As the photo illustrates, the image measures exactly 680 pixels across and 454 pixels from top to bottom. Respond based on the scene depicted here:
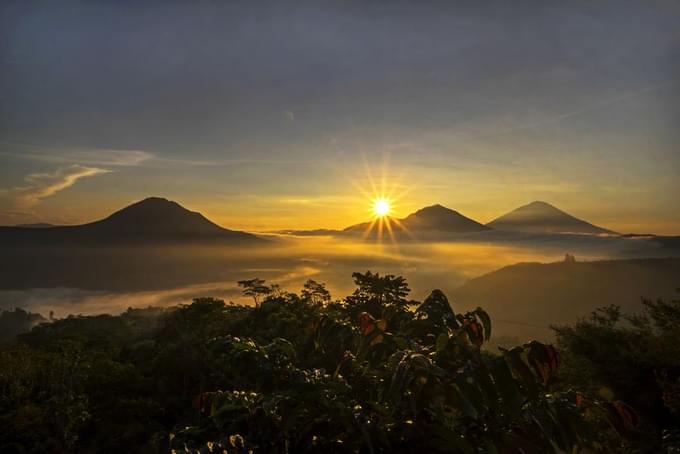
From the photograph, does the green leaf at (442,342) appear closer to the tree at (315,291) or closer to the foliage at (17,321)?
the tree at (315,291)

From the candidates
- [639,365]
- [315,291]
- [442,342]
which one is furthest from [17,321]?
[442,342]

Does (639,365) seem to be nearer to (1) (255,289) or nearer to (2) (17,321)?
(1) (255,289)

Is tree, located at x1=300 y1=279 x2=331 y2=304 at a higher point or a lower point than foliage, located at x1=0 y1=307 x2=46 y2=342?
higher

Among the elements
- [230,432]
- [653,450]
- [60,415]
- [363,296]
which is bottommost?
[653,450]

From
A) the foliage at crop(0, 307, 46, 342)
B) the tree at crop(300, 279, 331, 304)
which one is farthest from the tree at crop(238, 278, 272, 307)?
the foliage at crop(0, 307, 46, 342)

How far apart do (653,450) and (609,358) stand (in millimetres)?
7531

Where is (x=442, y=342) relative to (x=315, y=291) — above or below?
above

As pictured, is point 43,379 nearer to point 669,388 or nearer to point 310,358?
point 310,358

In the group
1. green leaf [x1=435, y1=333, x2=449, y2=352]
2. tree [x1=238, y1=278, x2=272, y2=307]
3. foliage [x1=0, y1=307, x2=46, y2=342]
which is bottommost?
foliage [x1=0, y1=307, x2=46, y2=342]

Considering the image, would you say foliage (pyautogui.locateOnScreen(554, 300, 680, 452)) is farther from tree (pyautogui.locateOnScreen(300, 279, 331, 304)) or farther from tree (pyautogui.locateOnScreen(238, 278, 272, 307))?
tree (pyautogui.locateOnScreen(238, 278, 272, 307))

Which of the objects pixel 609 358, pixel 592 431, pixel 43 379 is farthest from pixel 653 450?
pixel 43 379

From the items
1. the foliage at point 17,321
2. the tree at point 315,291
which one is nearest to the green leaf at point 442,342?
the tree at point 315,291

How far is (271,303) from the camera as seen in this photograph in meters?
23.8

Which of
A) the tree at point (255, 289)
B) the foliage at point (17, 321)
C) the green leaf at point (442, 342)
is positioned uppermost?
the green leaf at point (442, 342)
